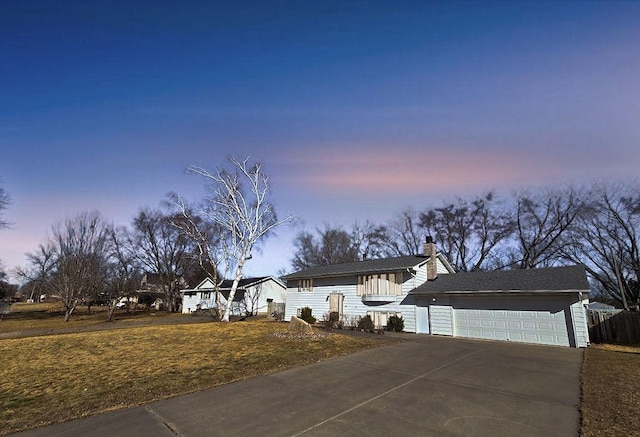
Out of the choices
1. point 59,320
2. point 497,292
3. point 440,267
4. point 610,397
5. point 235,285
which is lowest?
point 59,320

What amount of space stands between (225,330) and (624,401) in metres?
16.1

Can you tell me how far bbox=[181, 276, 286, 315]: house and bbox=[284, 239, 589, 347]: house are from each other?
47.0 ft

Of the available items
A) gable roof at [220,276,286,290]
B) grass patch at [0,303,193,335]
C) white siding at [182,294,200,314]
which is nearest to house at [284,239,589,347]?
gable roof at [220,276,286,290]

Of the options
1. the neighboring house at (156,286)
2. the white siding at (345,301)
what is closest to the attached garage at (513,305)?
A: the white siding at (345,301)

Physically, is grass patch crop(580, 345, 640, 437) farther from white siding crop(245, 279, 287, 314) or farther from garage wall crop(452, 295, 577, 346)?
white siding crop(245, 279, 287, 314)

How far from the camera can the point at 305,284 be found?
28125 millimetres


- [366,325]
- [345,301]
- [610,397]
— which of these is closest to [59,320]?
[345,301]

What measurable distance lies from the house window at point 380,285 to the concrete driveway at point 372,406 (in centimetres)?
1167

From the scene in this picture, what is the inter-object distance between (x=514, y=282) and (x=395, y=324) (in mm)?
7294

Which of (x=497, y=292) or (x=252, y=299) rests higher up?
(x=497, y=292)

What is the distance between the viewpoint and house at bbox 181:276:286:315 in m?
39.0

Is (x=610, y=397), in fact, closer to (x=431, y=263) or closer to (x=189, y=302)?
(x=431, y=263)

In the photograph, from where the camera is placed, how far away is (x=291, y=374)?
8.86m

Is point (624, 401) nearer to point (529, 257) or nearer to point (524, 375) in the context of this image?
point (524, 375)
